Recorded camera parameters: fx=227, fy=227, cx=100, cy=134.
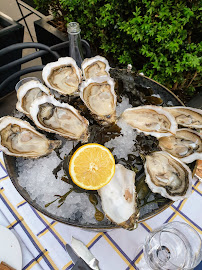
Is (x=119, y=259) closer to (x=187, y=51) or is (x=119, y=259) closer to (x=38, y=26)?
(x=187, y=51)

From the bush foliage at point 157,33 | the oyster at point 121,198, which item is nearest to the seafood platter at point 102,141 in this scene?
the oyster at point 121,198

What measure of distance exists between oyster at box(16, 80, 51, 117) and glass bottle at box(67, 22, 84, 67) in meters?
0.36

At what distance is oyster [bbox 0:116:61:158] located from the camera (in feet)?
2.65

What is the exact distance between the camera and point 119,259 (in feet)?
2.48

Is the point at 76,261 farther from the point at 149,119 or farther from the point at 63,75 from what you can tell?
the point at 63,75

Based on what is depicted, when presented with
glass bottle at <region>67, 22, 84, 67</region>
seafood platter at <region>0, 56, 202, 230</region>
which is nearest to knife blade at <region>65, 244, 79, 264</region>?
seafood platter at <region>0, 56, 202, 230</region>

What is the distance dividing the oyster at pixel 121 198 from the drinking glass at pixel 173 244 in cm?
16

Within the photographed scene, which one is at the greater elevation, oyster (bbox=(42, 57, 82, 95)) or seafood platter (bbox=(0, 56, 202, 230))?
oyster (bbox=(42, 57, 82, 95))

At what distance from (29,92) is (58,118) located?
164 millimetres

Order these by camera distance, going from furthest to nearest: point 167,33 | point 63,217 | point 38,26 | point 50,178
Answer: point 38,26 → point 167,33 → point 50,178 → point 63,217

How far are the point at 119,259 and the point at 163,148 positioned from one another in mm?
407

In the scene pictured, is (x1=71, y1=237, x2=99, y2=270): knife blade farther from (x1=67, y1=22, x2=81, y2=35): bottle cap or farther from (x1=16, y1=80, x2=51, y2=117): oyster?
(x1=67, y1=22, x2=81, y2=35): bottle cap

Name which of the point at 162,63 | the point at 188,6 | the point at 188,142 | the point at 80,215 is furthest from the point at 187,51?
the point at 80,215

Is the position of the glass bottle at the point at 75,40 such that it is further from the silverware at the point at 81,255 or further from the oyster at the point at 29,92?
the silverware at the point at 81,255
